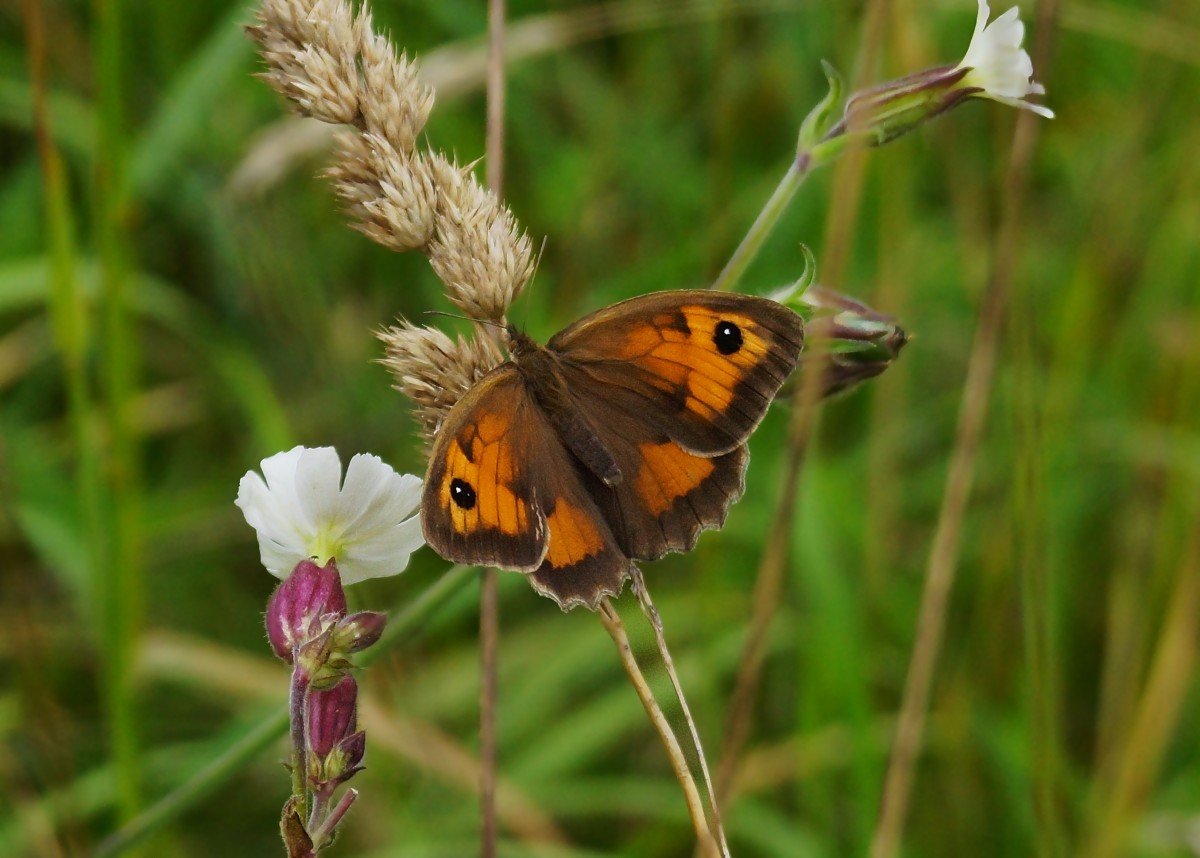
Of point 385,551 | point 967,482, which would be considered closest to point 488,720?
point 385,551

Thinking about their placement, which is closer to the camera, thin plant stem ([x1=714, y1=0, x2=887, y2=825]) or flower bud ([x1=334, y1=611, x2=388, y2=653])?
flower bud ([x1=334, y1=611, x2=388, y2=653])

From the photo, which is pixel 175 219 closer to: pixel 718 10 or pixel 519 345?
pixel 718 10

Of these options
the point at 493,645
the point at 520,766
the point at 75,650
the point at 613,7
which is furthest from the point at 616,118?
the point at 493,645

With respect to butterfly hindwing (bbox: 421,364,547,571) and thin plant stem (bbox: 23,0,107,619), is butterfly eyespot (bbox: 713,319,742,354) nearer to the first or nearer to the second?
butterfly hindwing (bbox: 421,364,547,571)

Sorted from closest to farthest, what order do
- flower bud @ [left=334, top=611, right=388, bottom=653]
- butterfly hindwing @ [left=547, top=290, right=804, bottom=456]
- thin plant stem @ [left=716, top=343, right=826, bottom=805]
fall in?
flower bud @ [left=334, top=611, right=388, bottom=653], butterfly hindwing @ [left=547, top=290, right=804, bottom=456], thin plant stem @ [left=716, top=343, right=826, bottom=805]

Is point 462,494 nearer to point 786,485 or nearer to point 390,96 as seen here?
point 390,96

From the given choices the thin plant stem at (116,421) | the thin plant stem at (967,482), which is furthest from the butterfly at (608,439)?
the thin plant stem at (116,421)

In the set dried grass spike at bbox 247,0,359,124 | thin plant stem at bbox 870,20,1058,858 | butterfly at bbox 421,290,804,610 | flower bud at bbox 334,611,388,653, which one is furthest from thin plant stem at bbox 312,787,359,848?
thin plant stem at bbox 870,20,1058,858
